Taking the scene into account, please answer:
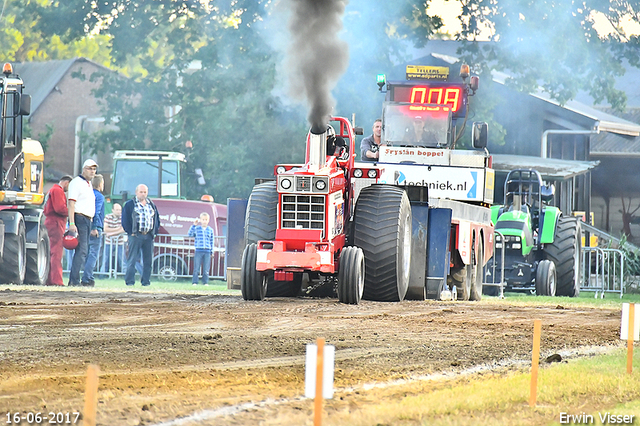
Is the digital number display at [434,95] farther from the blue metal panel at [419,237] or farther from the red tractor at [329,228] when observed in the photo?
the red tractor at [329,228]

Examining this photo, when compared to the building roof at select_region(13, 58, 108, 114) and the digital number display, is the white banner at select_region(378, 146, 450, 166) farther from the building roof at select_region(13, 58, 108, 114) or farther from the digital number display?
the building roof at select_region(13, 58, 108, 114)

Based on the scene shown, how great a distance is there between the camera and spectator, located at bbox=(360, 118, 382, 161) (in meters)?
17.8

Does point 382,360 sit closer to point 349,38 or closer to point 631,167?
point 349,38

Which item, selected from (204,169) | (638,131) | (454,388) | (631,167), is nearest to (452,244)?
(454,388)

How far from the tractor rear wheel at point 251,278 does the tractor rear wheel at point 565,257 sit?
8874 millimetres

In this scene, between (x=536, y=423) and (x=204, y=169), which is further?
(x=204, y=169)

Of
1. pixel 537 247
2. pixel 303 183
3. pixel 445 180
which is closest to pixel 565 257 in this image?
pixel 537 247

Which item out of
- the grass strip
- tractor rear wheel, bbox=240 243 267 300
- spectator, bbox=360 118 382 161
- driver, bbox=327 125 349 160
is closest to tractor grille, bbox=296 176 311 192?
tractor rear wheel, bbox=240 243 267 300

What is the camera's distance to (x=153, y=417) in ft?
19.3

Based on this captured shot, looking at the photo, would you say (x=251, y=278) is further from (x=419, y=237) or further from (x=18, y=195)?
(x=18, y=195)

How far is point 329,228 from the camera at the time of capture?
13.0 metres

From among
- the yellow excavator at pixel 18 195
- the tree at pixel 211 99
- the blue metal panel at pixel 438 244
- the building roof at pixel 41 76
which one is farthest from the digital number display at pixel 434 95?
the building roof at pixel 41 76

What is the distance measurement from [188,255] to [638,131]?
18.7 meters

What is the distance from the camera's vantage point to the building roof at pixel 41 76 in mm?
55156
